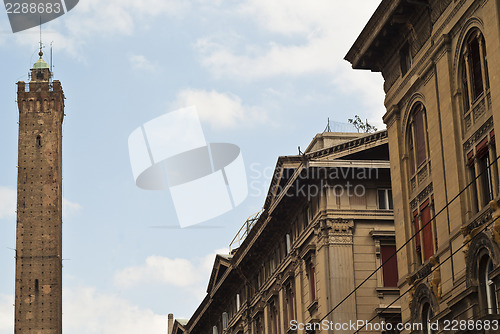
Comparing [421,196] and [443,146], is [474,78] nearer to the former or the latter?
[443,146]

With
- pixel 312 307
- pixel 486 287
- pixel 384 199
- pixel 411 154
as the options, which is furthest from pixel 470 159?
pixel 312 307

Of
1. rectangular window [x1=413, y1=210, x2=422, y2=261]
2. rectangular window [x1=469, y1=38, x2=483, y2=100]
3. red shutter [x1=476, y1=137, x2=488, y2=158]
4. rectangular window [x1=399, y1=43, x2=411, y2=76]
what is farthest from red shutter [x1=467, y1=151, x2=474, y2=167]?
rectangular window [x1=399, y1=43, x2=411, y2=76]

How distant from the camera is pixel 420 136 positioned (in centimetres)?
3259

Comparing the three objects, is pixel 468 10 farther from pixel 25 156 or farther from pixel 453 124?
pixel 25 156

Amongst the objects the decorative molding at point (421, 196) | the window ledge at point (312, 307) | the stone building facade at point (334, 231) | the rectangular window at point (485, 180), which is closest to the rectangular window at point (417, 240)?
the decorative molding at point (421, 196)

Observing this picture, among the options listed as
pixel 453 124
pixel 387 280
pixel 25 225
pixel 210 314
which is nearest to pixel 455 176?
pixel 453 124

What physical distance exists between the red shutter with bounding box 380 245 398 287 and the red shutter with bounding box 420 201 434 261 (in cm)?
1152

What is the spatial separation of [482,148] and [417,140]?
519 cm

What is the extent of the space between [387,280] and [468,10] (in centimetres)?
1680

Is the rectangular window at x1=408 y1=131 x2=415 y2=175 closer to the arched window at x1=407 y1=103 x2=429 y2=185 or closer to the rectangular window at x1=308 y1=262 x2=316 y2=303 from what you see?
the arched window at x1=407 y1=103 x2=429 y2=185

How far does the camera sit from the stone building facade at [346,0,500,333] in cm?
2712

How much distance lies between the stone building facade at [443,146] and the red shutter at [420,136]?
3 centimetres

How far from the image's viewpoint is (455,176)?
95.2ft

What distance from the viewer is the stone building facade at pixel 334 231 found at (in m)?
42.7
